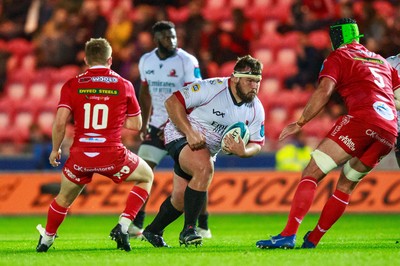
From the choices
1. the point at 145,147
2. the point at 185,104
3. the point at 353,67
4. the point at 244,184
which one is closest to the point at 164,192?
the point at 244,184

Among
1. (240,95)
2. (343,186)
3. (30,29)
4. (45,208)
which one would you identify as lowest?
(45,208)

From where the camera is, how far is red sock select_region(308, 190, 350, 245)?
27.0ft

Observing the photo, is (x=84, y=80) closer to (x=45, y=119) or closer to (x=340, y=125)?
(x=340, y=125)

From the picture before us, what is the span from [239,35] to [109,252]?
9.91 meters

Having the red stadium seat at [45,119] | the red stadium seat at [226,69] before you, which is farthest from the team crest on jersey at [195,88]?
the red stadium seat at [45,119]

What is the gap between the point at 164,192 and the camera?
14828mm

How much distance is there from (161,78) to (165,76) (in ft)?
0.18

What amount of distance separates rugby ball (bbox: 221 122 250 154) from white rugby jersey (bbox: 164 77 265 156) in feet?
0.42

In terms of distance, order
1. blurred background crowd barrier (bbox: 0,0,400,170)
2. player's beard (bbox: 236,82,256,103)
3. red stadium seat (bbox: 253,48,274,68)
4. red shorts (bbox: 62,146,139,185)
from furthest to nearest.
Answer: red stadium seat (bbox: 253,48,274,68) < blurred background crowd barrier (bbox: 0,0,400,170) < player's beard (bbox: 236,82,256,103) < red shorts (bbox: 62,146,139,185)

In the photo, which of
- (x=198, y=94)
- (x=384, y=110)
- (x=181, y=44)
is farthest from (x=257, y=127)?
(x=181, y=44)

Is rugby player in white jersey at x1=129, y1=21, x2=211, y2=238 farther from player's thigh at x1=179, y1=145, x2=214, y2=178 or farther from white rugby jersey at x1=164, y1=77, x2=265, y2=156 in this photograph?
player's thigh at x1=179, y1=145, x2=214, y2=178

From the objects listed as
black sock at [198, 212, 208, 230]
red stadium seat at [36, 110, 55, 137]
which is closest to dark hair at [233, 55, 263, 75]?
black sock at [198, 212, 208, 230]

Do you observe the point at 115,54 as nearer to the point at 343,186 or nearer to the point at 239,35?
the point at 239,35

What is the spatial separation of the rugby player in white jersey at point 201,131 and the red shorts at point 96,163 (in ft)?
2.38
